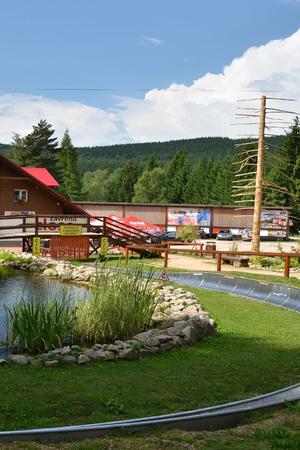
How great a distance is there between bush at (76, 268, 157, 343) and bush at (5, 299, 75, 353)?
0.34 m

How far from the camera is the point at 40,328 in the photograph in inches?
344

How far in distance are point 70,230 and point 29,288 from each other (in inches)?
372

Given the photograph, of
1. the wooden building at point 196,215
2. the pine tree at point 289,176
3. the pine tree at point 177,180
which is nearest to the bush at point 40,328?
the wooden building at point 196,215

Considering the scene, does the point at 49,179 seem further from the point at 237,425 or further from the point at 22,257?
the point at 237,425

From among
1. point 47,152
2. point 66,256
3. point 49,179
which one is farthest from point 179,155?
point 66,256

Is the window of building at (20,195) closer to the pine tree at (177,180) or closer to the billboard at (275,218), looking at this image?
the billboard at (275,218)

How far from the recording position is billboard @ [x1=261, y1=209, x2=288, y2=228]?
55938 millimetres

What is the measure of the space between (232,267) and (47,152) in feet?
212

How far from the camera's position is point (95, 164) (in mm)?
181750

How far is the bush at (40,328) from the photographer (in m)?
8.64

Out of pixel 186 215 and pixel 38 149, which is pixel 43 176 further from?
pixel 38 149

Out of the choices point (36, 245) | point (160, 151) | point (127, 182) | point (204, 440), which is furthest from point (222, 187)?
point (160, 151)

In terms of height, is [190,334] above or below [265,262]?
above

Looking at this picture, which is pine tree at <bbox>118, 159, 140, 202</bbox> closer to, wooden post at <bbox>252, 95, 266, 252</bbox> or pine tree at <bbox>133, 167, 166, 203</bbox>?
pine tree at <bbox>133, 167, 166, 203</bbox>
